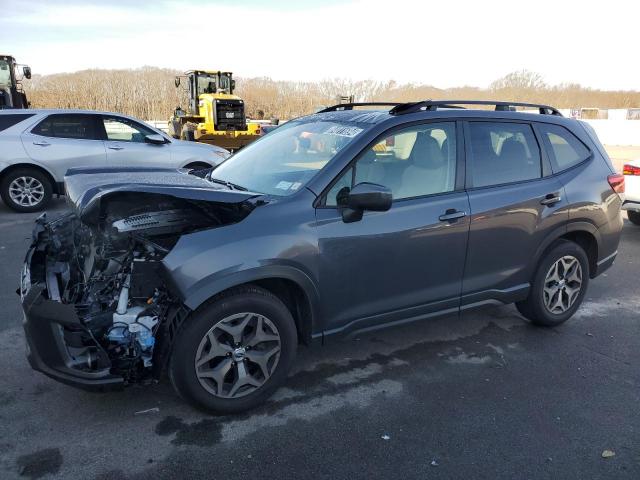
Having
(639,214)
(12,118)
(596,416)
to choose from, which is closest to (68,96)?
(12,118)

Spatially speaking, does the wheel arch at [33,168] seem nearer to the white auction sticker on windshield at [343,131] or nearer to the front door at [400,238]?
the white auction sticker on windshield at [343,131]

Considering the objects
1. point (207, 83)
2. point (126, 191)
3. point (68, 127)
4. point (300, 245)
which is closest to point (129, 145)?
point (68, 127)

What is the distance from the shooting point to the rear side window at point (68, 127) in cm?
875

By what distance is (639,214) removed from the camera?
28.5 feet

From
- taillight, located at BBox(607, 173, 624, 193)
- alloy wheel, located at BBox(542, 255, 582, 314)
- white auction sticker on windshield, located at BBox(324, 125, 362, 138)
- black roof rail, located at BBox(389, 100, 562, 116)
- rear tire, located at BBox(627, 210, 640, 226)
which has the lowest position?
rear tire, located at BBox(627, 210, 640, 226)

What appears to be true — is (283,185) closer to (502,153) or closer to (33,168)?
(502,153)

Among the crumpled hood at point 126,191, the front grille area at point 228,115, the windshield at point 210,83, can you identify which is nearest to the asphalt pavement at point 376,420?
the crumpled hood at point 126,191

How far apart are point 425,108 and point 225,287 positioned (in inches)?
80.5

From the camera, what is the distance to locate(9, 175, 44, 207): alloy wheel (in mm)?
8688

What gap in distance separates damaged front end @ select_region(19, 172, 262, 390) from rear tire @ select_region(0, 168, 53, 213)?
6.16 m

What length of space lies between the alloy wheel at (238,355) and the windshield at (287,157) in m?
0.89

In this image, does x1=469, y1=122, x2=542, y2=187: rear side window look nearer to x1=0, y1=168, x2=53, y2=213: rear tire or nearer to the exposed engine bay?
the exposed engine bay

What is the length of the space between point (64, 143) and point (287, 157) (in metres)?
6.53

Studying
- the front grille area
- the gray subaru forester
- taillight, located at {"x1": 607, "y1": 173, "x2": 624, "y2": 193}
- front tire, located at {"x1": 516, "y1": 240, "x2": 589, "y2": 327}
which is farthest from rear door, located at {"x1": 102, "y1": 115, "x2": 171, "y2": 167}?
the front grille area
